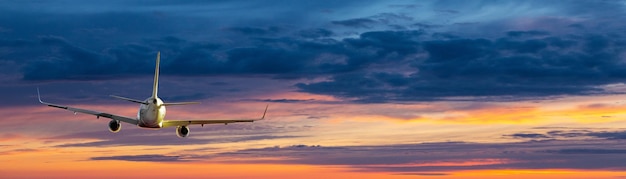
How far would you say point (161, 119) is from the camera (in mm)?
181000

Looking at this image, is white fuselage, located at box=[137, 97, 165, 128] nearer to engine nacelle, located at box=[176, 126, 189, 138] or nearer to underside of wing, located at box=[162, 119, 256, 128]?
underside of wing, located at box=[162, 119, 256, 128]

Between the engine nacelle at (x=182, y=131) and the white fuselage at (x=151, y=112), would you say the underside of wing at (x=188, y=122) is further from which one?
the white fuselage at (x=151, y=112)

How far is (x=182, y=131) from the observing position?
193000 mm

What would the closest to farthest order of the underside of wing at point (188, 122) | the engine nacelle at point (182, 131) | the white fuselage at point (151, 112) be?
the white fuselage at point (151, 112)
the underside of wing at point (188, 122)
the engine nacelle at point (182, 131)

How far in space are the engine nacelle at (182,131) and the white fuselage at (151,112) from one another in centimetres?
1206

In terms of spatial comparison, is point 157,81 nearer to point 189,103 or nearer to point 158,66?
point 158,66

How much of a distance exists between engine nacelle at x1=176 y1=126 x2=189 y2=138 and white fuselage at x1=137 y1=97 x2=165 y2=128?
475 inches

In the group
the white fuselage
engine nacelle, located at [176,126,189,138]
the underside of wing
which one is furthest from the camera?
engine nacelle, located at [176,126,189,138]

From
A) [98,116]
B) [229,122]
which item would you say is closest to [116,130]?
[98,116]

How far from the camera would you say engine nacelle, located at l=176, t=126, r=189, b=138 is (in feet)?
633

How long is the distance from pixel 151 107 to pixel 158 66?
69.5 feet

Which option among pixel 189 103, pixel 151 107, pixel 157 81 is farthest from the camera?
pixel 157 81

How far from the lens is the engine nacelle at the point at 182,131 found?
193 meters

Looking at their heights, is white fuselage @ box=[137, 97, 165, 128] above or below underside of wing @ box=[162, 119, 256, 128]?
below
